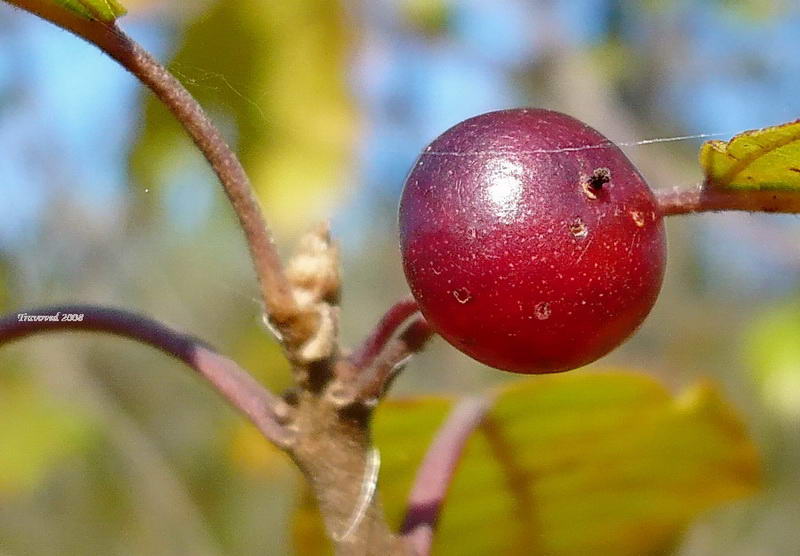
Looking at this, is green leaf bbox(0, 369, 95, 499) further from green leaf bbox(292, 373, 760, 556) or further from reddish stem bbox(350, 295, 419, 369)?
reddish stem bbox(350, 295, 419, 369)

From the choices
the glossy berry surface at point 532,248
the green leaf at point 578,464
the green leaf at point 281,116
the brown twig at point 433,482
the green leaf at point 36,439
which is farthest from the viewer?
the green leaf at point 36,439

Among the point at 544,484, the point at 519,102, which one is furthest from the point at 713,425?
the point at 519,102

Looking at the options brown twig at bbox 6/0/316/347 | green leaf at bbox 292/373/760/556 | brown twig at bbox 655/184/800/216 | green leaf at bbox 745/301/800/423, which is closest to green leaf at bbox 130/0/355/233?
green leaf at bbox 292/373/760/556

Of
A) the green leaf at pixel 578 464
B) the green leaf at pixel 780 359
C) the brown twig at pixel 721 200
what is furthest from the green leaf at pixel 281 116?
A: the brown twig at pixel 721 200

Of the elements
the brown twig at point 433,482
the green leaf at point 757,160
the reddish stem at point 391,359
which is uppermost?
the green leaf at point 757,160

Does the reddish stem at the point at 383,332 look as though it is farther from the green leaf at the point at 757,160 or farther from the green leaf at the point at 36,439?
the green leaf at the point at 36,439

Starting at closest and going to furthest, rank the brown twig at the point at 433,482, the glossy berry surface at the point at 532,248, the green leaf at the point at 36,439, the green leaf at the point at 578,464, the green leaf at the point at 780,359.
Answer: the glossy berry surface at the point at 532,248 → the brown twig at the point at 433,482 → the green leaf at the point at 578,464 → the green leaf at the point at 780,359 → the green leaf at the point at 36,439
